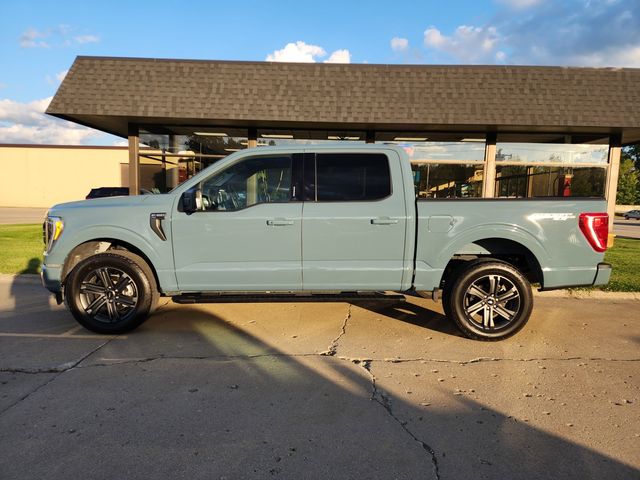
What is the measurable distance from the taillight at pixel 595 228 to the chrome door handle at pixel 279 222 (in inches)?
125

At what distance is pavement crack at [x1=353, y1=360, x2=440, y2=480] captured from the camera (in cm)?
268

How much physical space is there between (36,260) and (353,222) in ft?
24.6

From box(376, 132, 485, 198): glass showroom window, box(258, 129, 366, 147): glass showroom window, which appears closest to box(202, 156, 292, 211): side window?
box(258, 129, 366, 147): glass showroom window

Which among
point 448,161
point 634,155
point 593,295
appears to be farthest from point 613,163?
point 634,155

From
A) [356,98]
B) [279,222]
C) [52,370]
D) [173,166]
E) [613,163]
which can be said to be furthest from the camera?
[173,166]

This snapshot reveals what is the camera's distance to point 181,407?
3.29m

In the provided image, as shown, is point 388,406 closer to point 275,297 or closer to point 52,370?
point 275,297

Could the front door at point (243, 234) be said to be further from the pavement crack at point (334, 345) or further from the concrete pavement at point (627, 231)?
the concrete pavement at point (627, 231)

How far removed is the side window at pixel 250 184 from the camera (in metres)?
4.86

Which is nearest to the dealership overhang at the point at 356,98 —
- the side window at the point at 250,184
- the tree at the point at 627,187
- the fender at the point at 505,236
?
the side window at the point at 250,184

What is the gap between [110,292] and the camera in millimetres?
4887

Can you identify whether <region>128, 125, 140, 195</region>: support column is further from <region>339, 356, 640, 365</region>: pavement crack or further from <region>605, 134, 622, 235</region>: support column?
<region>605, 134, 622, 235</region>: support column

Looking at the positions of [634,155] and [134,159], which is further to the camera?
[634,155]

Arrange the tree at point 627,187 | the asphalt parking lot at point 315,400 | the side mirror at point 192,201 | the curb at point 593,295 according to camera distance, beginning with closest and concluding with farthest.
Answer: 1. the asphalt parking lot at point 315,400
2. the side mirror at point 192,201
3. the curb at point 593,295
4. the tree at point 627,187
